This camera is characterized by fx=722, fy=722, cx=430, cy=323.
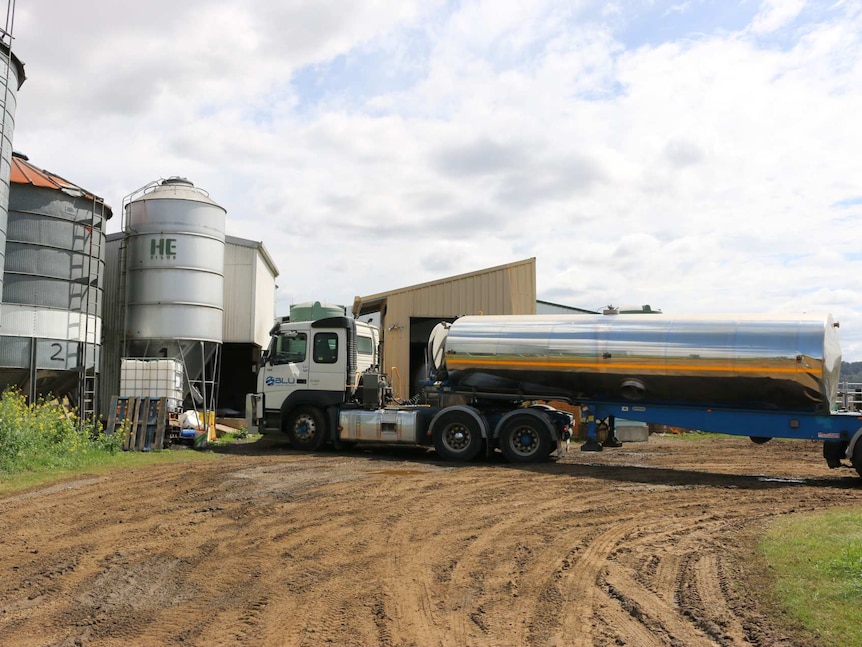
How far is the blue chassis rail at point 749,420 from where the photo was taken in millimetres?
13844

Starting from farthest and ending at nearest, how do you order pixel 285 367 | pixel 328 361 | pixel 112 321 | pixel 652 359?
1. pixel 112 321
2. pixel 285 367
3. pixel 328 361
4. pixel 652 359

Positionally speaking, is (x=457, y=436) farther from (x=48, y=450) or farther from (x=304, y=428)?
(x=48, y=450)

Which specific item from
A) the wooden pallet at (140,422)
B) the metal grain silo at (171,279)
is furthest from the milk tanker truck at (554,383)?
the metal grain silo at (171,279)

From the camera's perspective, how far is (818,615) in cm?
564

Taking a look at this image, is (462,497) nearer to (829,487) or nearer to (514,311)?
(829,487)

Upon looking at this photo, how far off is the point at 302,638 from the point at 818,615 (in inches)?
157

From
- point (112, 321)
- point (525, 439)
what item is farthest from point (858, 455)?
point (112, 321)

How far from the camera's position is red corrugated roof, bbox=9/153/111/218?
18125mm

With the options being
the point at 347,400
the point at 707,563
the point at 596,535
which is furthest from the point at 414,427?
the point at 707,563

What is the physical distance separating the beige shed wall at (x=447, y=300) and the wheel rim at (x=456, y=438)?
26.7ft

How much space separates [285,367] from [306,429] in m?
1.66

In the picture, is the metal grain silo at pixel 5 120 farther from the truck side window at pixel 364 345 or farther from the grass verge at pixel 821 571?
the grass verge at pixel 821 571

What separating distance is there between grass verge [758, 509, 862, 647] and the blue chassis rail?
15.1ft

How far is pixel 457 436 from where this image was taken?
654 inches
